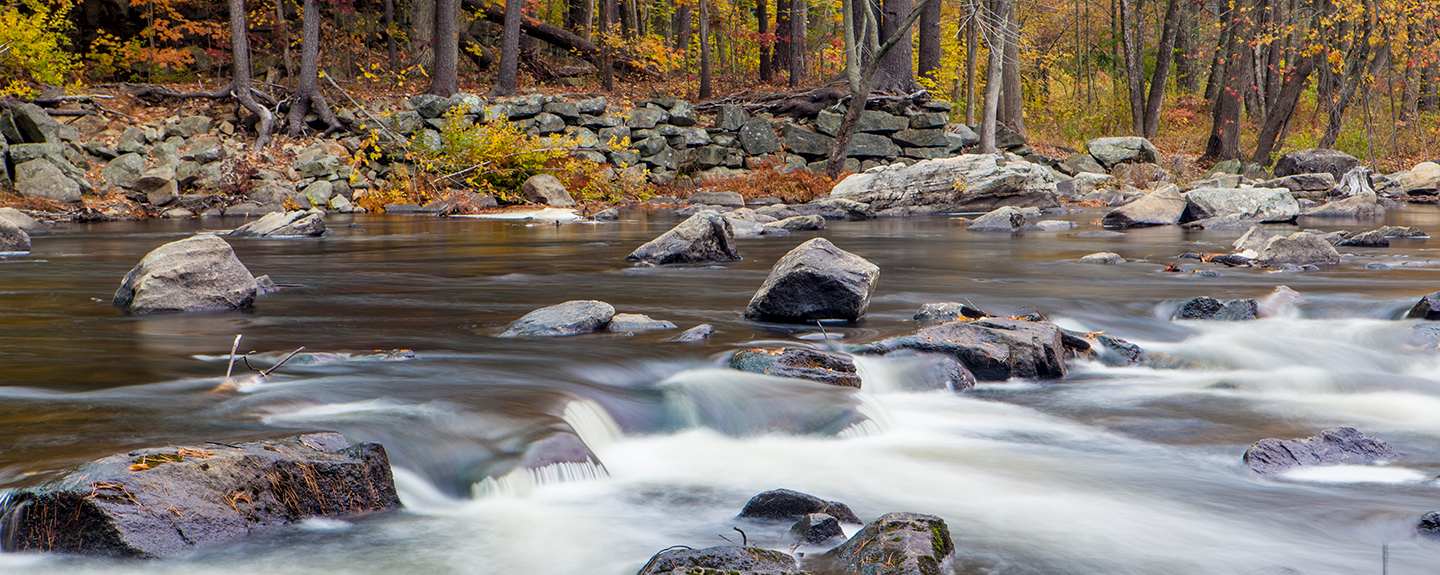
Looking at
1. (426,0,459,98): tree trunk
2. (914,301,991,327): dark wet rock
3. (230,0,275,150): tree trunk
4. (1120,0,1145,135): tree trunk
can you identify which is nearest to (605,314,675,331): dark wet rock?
(914,301,991,327): dark wet rock

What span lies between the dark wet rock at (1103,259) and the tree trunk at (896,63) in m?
13.0

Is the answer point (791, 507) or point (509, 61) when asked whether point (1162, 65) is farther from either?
point (791, 507)

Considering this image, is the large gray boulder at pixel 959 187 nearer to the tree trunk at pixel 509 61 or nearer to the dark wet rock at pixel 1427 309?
the tree trunk at pixel 509 61

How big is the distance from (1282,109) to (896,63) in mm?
8021

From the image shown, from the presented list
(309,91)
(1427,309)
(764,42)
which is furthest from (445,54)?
(1427,309)

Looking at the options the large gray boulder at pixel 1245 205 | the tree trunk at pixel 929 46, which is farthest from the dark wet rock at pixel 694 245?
the tree trunk at pixel 929 46

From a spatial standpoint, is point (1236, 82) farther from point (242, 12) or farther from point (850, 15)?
point (242, 12)

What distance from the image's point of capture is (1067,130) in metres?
27.7

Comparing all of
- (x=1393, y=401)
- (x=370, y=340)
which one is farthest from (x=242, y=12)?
(x=1393, y=401)

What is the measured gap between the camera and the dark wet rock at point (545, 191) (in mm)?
18391

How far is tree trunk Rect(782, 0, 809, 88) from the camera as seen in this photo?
23.7m

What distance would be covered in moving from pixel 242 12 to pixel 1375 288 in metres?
19.2

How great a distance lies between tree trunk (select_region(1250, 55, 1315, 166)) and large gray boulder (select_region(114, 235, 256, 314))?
1993 cm

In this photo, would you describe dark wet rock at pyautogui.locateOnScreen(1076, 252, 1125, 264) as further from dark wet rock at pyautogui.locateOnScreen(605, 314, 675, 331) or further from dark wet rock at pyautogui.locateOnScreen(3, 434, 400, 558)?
dark wet rock at pyautogui.locateOnScreen(3, 434, 400, 558)
